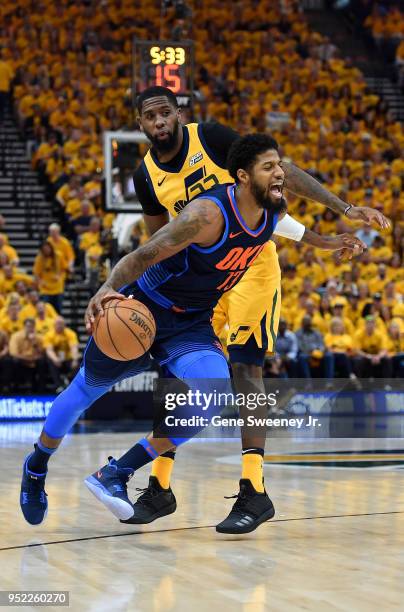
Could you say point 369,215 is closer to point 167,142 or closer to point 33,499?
point 167,142

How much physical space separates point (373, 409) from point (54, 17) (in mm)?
11295

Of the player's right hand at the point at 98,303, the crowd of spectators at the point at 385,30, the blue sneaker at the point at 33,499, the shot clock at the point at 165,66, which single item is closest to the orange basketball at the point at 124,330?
the player's right hand at the point at 98,303

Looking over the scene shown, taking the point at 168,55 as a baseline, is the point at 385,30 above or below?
above

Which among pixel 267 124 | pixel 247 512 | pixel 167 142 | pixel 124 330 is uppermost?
pixel 267 124

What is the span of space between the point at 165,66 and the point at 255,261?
22.2ft

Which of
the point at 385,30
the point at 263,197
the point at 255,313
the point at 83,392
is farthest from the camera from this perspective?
the point at 385,30

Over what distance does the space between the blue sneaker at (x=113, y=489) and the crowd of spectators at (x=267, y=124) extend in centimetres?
822

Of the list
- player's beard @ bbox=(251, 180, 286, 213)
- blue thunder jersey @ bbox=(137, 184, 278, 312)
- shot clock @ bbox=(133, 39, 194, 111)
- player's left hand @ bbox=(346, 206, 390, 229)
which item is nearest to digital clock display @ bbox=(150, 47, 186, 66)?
shot clock @ bbox=(133, 39, 194, 111)

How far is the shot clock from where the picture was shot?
12156mm

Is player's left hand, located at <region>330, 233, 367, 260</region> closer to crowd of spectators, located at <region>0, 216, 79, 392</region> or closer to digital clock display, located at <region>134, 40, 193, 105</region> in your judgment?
digital clock display, located at <region>134, 40, 193, 105</region>

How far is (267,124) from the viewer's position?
20562 mm

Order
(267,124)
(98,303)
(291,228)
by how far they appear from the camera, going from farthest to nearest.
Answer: (267,124) → (291,228) → (98,303)

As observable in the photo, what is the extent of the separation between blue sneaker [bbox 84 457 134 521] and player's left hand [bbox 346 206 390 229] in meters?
1.65

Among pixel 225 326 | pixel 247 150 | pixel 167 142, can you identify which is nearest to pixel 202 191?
pixel 167 142
